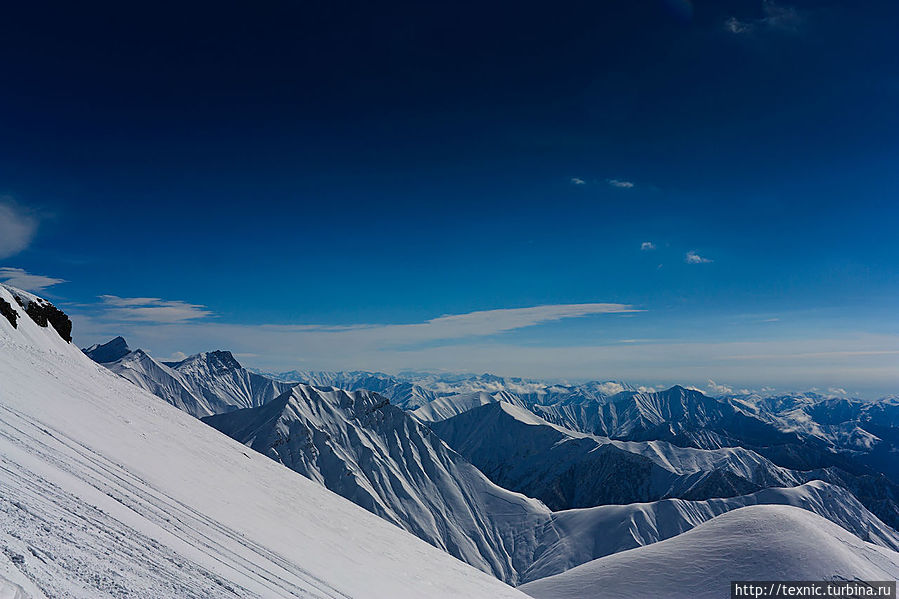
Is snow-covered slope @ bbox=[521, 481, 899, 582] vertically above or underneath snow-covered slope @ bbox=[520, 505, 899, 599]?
underneath

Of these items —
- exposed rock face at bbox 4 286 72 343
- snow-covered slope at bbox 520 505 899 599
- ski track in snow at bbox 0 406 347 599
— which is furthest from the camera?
snow-covered slope at bbox 520 505 899 599

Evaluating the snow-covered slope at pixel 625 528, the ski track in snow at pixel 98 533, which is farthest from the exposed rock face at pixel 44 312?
the snow-covered slope at pixel 625 528

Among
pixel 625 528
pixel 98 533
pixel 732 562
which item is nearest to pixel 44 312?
pixel 98 533

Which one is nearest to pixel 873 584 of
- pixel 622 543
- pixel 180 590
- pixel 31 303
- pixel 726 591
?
pixel 726 591

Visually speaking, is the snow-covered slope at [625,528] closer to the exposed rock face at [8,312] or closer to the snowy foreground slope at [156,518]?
the snowy foreground slope at [156,518]

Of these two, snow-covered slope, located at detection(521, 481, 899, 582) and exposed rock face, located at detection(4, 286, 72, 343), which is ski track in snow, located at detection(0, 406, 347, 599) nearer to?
exposed rock face, located at detection(4, 286, 72, 343)

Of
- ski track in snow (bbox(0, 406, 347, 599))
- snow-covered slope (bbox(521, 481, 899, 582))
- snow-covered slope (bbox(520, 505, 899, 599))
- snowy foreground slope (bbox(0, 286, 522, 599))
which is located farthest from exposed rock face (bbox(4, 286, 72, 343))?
snow-covered slope (bbox(521, 481, 899, 582))

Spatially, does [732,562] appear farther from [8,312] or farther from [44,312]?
[44,312]
